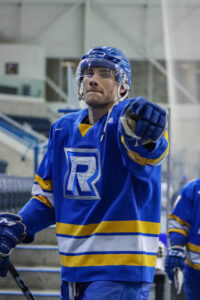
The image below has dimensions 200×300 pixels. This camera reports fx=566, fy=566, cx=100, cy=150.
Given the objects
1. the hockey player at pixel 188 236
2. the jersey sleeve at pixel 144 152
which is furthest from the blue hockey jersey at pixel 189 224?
the jersey sleeve at pixel 144 152

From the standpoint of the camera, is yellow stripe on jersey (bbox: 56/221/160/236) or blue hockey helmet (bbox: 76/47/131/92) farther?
blue hockey helmet (bbox: 76/47/131/92)

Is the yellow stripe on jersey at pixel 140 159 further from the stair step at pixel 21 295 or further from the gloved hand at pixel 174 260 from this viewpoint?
the stair step at pixel 21 295

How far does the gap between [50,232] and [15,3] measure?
17355 millimetres

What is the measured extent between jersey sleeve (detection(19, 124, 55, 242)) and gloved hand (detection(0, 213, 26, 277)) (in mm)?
44

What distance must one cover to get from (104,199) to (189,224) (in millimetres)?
1728

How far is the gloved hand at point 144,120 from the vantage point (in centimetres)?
146

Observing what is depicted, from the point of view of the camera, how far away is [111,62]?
192cm

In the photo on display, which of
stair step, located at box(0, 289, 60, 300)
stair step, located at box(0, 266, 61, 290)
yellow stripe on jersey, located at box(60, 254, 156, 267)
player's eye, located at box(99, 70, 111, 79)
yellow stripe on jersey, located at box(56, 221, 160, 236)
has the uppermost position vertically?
player's eye, located at box(99, 70, 111, 79)

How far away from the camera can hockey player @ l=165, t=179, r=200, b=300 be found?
332 centimetres

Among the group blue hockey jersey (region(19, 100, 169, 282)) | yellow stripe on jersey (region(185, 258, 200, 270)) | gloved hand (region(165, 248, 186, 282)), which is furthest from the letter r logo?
yellow stripe on jersey (region(185, 258, 200, 270))

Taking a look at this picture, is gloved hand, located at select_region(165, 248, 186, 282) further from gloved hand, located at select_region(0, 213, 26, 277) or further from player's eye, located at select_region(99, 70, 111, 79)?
player's eye, located at select_region(99, 70, 111, 79)

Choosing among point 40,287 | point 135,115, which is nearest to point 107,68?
point 135,115

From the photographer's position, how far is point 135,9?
20.3 metres

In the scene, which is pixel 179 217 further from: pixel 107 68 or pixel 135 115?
pixel 135 115
